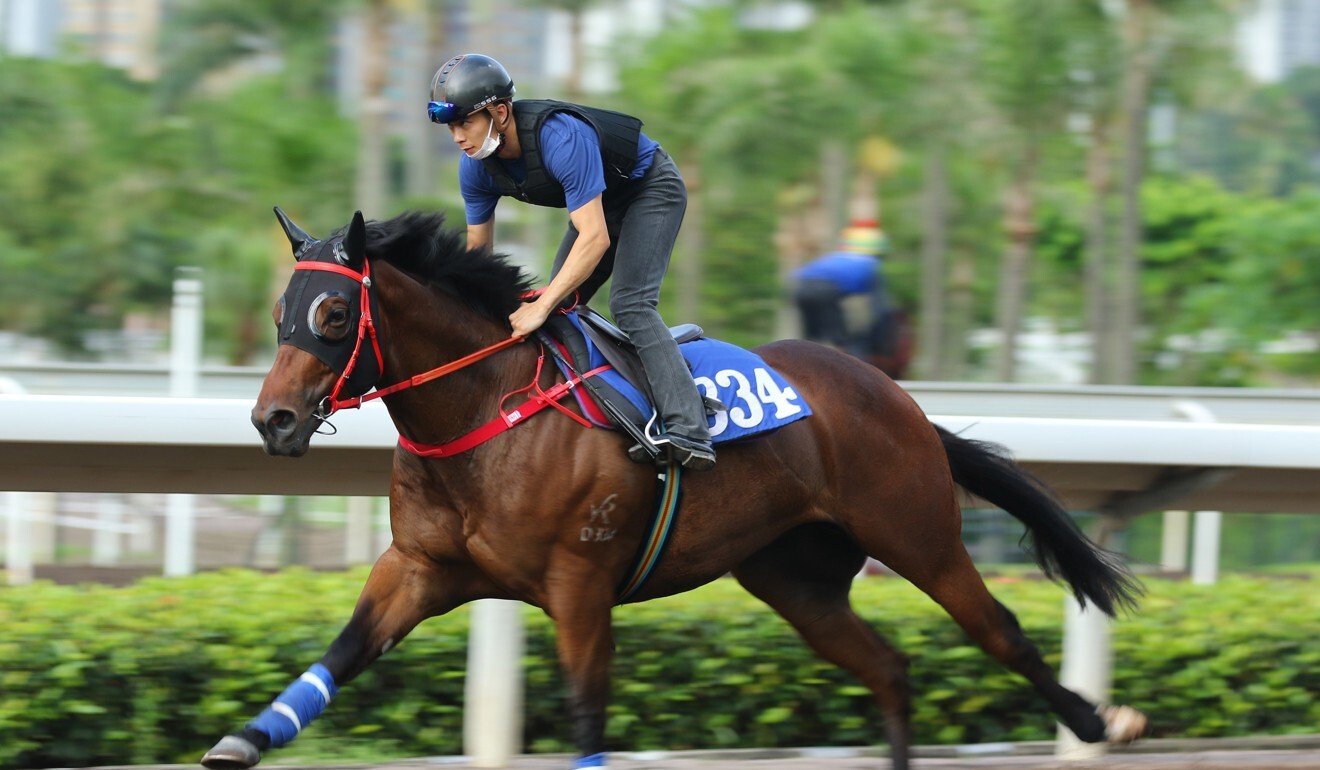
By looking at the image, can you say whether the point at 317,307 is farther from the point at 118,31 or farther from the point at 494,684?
the point at 118,31

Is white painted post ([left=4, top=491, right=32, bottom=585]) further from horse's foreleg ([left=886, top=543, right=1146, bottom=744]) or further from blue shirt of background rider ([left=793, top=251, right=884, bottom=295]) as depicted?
horse's foreleg ([left=886, top=543, right=1146, bottom=744])

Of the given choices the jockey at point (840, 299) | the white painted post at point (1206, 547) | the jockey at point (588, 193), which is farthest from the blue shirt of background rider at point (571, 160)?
the white painted post at point (1206, 547)

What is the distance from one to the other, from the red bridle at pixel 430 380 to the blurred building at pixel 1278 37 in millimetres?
14026

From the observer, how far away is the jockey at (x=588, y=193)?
419 centimetres

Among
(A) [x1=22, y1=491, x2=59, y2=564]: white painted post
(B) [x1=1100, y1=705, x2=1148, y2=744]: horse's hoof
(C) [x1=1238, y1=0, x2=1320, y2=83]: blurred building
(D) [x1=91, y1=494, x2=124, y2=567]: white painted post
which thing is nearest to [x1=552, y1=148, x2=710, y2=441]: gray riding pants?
(B) [x1=1100, y1=705, x2=1148, y2=744]: horse's hoof

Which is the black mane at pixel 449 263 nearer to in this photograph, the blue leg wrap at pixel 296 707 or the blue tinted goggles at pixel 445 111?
the blue tinted goggles at pixel 445 111

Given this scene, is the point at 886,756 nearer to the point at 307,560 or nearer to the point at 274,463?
the point at 274,463

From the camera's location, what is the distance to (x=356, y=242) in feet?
13.1

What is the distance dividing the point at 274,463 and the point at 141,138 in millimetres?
17093

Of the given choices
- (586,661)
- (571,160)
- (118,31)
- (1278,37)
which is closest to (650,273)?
(571,160)

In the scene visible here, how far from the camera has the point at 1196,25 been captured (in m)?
16.5

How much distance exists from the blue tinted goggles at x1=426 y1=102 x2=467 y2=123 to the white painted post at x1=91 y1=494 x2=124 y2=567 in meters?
6.65

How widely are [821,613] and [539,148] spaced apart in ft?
5.73

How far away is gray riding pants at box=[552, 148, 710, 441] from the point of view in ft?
14.1
